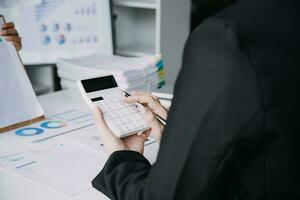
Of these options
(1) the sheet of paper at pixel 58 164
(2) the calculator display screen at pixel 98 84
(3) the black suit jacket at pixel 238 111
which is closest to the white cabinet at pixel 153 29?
(2) the calculator display screen at pixel 98 84

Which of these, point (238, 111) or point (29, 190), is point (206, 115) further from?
point (29, 190)

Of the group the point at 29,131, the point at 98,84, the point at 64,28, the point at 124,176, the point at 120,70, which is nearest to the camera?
the point at 124,176

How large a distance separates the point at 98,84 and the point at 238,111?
61 cm

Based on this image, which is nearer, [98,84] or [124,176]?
[124,176]

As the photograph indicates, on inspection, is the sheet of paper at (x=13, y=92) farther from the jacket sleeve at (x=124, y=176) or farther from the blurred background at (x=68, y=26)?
the blurred background at (x=68, y=26)

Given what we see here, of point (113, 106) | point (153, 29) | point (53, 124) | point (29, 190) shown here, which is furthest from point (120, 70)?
point (153, 29)

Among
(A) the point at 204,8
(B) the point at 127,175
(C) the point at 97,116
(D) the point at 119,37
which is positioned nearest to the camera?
(B) the point at 127,175

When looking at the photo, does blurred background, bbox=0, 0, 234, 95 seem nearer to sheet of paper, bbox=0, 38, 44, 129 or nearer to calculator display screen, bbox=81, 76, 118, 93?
sheet of paper, bbox=0, 38, 44, 129

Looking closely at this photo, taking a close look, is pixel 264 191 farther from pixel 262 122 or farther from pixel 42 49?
pixel 42 49

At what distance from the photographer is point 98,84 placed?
1.15 m

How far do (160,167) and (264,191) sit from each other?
16 centimetres

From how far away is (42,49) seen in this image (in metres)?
2.25

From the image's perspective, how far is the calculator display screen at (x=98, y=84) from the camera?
1129mm

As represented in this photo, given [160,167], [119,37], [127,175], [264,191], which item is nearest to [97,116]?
[127,175]
